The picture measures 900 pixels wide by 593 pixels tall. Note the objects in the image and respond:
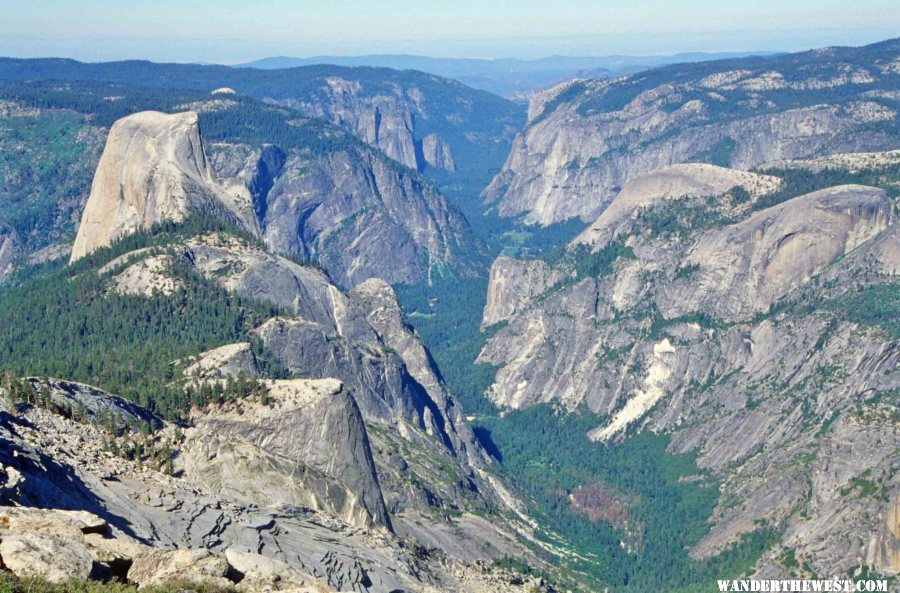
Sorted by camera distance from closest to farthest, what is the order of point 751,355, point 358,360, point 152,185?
point 358,360 < point 152,185 < point 751,355

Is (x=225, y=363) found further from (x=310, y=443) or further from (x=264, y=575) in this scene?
(x=264, y=575)

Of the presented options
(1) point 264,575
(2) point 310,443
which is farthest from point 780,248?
(1) point 264,575

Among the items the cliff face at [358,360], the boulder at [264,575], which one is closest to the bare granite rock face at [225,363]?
the cliff face at [358,360]

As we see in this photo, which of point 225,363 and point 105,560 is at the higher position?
point 105,560

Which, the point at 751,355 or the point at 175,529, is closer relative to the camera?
the point at 175,529

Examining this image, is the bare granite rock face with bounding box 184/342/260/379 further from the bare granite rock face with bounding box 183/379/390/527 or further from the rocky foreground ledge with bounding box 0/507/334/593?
the rocky foreground ledge with bounding box 0/507/334/593

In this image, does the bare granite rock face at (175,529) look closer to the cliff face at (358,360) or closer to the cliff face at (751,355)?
the cliff face at (358,360)
